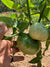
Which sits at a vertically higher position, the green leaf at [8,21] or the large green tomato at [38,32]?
the green leaf at [8,21]

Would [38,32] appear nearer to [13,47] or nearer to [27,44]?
[27,44]

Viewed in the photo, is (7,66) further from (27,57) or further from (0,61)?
(27,57)

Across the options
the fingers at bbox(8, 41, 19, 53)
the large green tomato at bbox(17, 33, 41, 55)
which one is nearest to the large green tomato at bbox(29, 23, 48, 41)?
the large green tomato at bbox(17, 33, 41, 55)

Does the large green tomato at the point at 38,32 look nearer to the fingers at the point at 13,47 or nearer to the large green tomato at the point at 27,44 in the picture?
the large green tomato at the point at 27,44

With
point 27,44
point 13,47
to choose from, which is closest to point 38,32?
point 27,44

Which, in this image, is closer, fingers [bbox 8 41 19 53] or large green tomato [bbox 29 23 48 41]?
large green tomato [bbox 29 23 48 41]

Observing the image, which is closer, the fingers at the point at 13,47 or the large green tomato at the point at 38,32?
the large green tomato at the point at 38,32

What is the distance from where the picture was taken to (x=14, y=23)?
29.3 inches

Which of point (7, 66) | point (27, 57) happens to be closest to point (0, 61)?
point (7, 66)

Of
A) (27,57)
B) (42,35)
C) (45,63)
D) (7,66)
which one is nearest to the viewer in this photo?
(42,35)

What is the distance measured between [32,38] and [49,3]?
240 millimetres

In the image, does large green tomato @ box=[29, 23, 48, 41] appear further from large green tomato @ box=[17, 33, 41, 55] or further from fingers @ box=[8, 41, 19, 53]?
fingers @ box=[8, 41, 19, 53]

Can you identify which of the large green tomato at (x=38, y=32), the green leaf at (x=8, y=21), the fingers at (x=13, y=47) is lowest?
the fingers at (x=13, y=47)

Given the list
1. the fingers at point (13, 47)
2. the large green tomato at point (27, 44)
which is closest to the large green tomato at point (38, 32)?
the large green tomato at point (27, 44)
